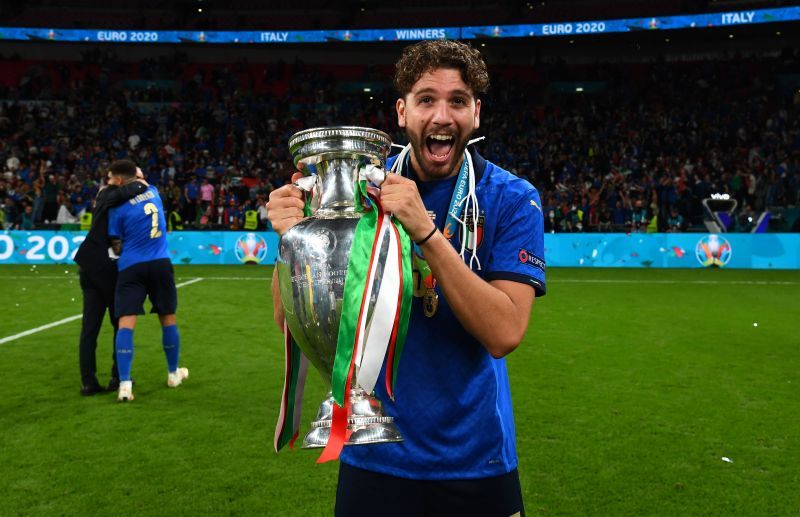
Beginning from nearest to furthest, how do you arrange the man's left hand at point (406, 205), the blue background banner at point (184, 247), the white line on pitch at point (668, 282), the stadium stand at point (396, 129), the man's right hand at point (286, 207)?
1. the man's left hand at point (406, 205)
2. the man's right hand at point (286, 207)
3. the white line on pitch at point (668, 282)
4. the blue background banner at point (184, 247)
5. the stadium stand at point (396, 129)

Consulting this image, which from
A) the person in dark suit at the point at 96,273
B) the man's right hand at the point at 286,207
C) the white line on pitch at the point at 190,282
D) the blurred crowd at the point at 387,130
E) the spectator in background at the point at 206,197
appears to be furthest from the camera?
the spectator in background at the point at 206,197

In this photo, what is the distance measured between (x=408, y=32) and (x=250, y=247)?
14.6 m

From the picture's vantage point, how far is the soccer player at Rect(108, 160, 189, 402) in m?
5.92

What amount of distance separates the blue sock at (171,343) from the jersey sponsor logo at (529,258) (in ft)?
16.4

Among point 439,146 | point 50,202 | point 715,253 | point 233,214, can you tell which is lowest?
point 715,253

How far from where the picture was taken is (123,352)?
5.93 metres

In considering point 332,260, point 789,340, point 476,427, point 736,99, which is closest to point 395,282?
point 332,260

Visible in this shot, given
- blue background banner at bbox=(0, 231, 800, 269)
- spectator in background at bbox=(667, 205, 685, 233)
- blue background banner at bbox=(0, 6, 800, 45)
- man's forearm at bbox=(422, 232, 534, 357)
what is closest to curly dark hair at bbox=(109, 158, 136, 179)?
man's forearm at bbox=(422, 232, 534, 357)

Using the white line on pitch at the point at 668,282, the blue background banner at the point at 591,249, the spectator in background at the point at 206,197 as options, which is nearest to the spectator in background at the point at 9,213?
the blue background banner at the point at 591,249

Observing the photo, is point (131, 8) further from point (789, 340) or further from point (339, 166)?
point (339, 166)

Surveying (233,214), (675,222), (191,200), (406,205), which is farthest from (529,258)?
(191,200)

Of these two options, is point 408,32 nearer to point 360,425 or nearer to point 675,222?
point 675,222

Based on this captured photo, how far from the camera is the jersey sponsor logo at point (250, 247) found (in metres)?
17.5

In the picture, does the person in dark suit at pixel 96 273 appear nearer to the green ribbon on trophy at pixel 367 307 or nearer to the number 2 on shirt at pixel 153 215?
the number 2 on shirt at pixel 153 215
